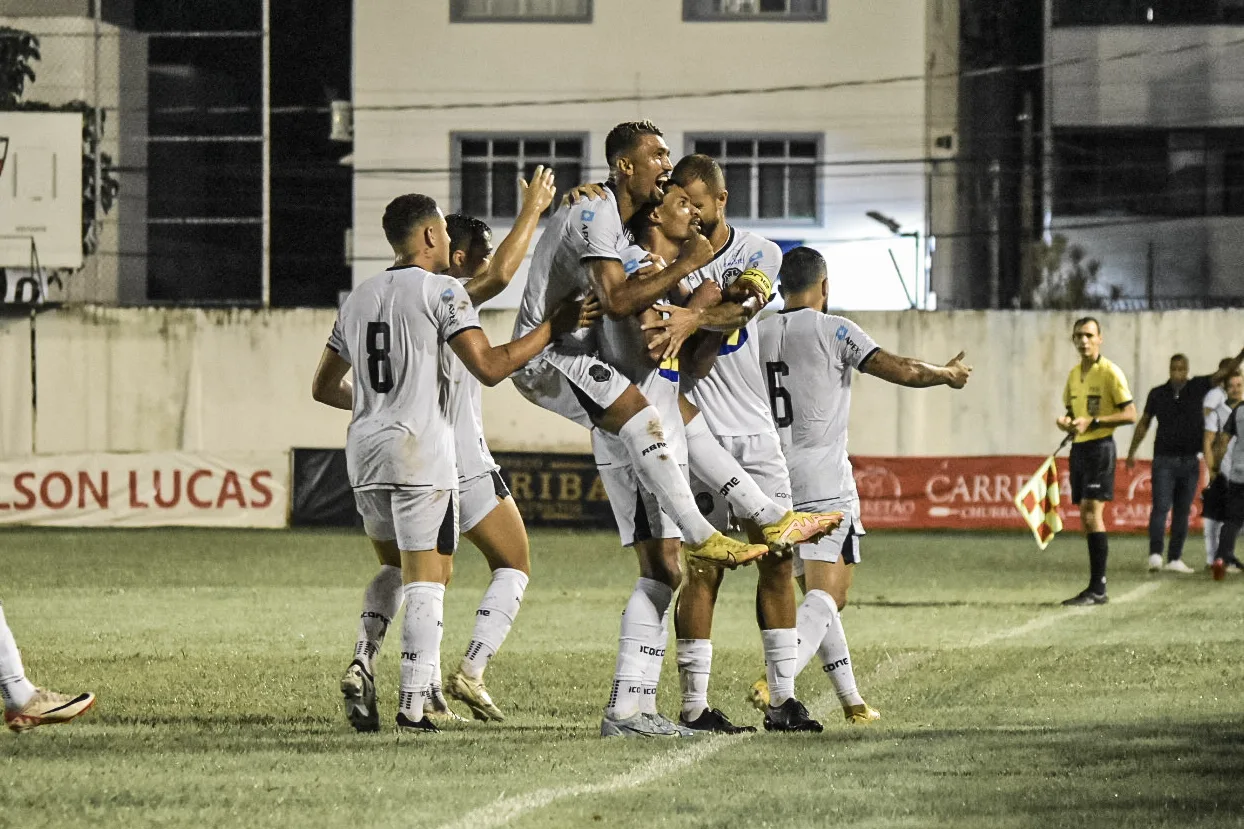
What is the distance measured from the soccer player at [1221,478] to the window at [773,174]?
11861 millimetres

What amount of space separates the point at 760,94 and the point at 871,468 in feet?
24.8

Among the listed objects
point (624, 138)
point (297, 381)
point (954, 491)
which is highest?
point (624, 138)

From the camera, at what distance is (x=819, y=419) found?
8.41m

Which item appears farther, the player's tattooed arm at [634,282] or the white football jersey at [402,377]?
the white football jersey at [402,377]

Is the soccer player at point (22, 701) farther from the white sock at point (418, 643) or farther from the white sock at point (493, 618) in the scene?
the white sock at point (493, 618)

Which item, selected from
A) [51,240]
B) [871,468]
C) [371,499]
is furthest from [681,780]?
[51,240]

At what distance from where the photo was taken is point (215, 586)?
53.0 ft

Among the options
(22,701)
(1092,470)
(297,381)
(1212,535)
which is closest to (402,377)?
(22,701)

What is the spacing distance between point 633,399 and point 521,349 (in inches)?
17.3

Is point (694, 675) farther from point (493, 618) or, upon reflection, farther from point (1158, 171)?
point (1158, 171)

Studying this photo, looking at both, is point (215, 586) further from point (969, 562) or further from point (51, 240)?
point (51, 240)

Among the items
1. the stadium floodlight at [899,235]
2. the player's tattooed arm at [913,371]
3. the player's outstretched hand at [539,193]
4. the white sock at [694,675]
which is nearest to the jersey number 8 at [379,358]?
the player's outstretched hand at [539,193]

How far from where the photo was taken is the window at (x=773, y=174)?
3034cm

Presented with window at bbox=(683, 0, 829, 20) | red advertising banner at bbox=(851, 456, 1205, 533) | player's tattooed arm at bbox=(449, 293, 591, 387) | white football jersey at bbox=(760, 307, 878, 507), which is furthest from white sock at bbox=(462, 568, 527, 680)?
window at bbox=(683, 0, 829, 20)
